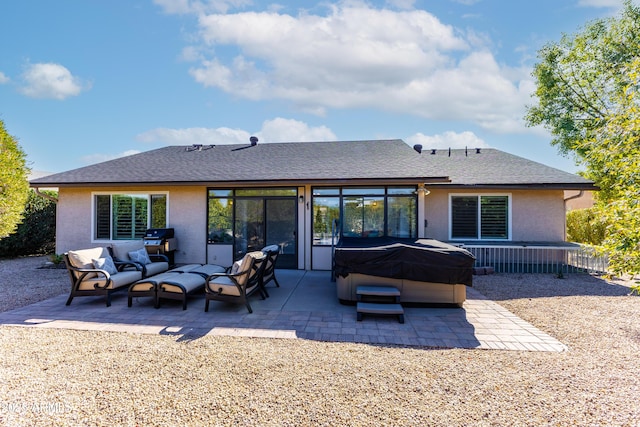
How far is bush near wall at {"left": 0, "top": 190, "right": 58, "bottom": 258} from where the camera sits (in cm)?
1221

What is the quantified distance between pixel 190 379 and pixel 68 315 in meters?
3.73

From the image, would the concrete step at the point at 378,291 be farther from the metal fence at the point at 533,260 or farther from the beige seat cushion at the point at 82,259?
the beige seat cushion at the point at 82,259

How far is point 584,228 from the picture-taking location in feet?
45.4

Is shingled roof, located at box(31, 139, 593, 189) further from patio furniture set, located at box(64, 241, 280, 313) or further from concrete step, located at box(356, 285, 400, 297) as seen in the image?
concrete step, located at box(356, 285, 400, 297)

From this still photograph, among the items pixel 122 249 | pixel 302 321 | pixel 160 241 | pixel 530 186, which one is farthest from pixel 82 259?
pixel 530 186

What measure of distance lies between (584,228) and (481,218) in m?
7.58

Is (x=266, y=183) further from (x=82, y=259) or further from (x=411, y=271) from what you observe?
(x=411, y=271)

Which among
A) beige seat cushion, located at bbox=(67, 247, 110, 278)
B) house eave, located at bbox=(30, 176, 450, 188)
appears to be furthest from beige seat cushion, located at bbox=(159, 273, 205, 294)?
house eave, located at bbox=(30, 176, 450, 188)

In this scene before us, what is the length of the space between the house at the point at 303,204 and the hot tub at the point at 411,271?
3.33 m

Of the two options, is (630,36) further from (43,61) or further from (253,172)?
(43,61)

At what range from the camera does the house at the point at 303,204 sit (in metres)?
9.09

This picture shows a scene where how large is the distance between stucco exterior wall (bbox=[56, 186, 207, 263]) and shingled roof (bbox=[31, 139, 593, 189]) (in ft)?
1.73

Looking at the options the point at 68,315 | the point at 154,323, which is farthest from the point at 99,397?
the point at 68,315

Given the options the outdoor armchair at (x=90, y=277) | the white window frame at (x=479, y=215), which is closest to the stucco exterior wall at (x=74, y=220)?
the outdoor armchair at (x=90, y=277)
